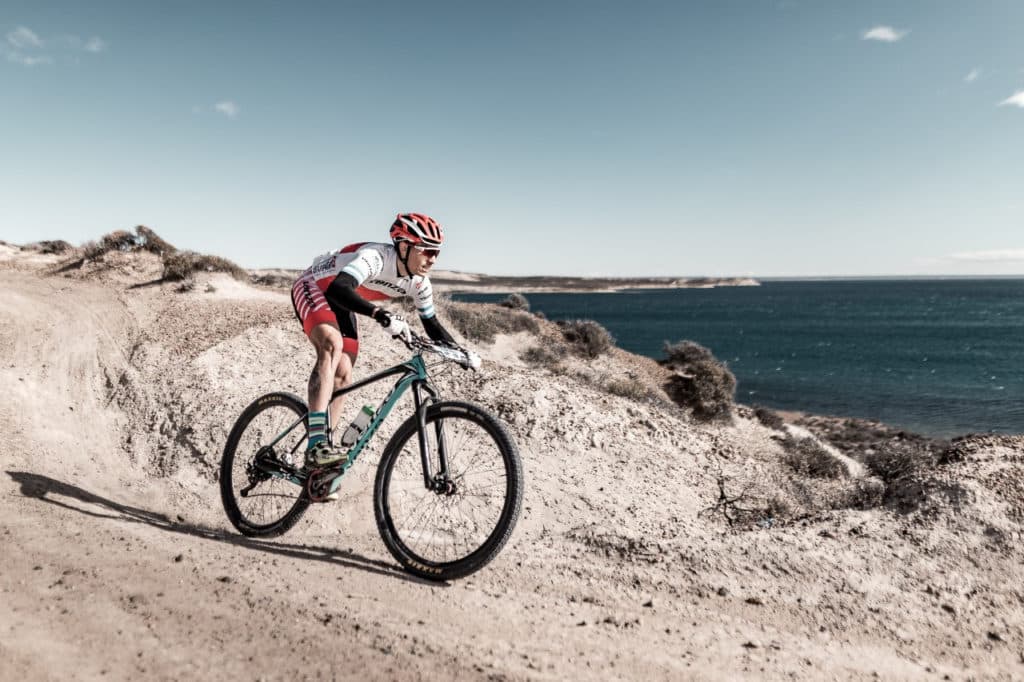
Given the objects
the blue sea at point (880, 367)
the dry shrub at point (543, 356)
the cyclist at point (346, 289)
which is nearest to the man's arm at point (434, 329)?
the cyclist at point (346, 289)

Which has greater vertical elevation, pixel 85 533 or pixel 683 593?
pixel 85 533

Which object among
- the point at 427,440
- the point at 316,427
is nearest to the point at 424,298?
the point at 427,440

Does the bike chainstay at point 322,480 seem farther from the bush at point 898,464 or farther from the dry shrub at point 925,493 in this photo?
the bush at point 898,464

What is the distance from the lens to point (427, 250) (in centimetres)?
498

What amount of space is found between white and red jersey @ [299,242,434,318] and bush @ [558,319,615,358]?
1469cm

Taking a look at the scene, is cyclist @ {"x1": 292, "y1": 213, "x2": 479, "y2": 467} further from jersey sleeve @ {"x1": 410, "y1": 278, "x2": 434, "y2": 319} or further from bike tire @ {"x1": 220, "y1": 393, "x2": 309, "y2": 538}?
bike tire @ {"x1": 220, "y1": 393, "x2": 309, "y2": 538}

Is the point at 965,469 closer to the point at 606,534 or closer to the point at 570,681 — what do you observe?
the point at 606,534

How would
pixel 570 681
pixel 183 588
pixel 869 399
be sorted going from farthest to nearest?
pixel 869 399
pixel 183 588
pixel 570 681

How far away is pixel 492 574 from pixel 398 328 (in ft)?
7.35

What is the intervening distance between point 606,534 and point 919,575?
273 centimetres

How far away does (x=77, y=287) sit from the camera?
16.2m

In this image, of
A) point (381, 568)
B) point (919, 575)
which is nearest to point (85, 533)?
point (381, 568)

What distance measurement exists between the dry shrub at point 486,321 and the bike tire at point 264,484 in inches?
443

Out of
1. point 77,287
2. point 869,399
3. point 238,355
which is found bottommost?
point 869,399
